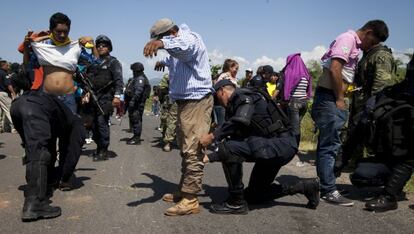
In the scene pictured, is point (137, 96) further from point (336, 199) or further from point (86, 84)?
point (336, 199)

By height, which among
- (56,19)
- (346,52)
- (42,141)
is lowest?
(42,141)

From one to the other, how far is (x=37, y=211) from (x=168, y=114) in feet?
16.0

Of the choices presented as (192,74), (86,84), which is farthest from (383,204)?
(86,84)

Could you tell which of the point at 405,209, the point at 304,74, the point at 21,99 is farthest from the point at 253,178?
the point at 304,74

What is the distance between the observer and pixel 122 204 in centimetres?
420

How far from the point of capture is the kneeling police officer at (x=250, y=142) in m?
3.91

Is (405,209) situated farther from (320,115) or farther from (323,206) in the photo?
(320,115)

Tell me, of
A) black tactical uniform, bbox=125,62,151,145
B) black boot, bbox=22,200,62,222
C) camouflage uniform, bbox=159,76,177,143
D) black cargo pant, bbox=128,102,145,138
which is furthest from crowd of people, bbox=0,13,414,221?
black cargo pant, bbox=128,102,145,138

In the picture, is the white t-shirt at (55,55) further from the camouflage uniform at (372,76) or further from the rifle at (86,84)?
the camouflage uniform at (372,76)

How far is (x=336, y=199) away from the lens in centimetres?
440

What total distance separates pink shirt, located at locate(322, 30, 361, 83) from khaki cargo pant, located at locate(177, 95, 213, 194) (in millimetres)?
1456

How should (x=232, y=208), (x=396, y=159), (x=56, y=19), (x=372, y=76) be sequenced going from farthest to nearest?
(x=372, y=76)
(x=56, y=19)
(x=396, y=159)
(x=232, y=208)

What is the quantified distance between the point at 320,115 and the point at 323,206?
1021mm

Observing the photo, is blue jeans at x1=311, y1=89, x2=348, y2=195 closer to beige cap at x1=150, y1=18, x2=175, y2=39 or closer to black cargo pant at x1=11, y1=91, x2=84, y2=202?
beige cap at x1=150, y1=18, x2=175, y2=39
